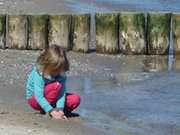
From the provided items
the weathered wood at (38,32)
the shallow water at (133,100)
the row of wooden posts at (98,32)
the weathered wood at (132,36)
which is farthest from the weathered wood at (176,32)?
the weathered wood at (38,32)

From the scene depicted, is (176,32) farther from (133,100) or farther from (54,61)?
(54,61)

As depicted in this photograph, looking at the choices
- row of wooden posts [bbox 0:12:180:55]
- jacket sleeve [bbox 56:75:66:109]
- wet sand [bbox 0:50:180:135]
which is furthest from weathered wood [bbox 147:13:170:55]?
jacket sleeve [bbox 56:75:66:109]

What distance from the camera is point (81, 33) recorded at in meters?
13.1

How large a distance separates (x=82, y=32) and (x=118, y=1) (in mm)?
9293

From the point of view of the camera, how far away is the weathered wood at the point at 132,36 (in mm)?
13180

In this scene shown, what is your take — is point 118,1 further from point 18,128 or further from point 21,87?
point 18,128

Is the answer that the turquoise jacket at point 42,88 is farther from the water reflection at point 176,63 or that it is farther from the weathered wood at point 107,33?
the weathered wood at point 107,33

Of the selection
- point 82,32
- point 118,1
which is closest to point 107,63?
point 82,32

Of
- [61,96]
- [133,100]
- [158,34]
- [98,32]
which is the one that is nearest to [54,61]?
[61,96]

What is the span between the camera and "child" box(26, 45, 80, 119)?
730cm

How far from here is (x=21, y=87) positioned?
31.8 feet

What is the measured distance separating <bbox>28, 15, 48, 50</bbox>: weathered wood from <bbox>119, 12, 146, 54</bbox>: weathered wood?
4.53 feet

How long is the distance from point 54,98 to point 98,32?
5712mm

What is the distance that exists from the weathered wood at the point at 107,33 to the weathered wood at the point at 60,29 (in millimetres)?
556
